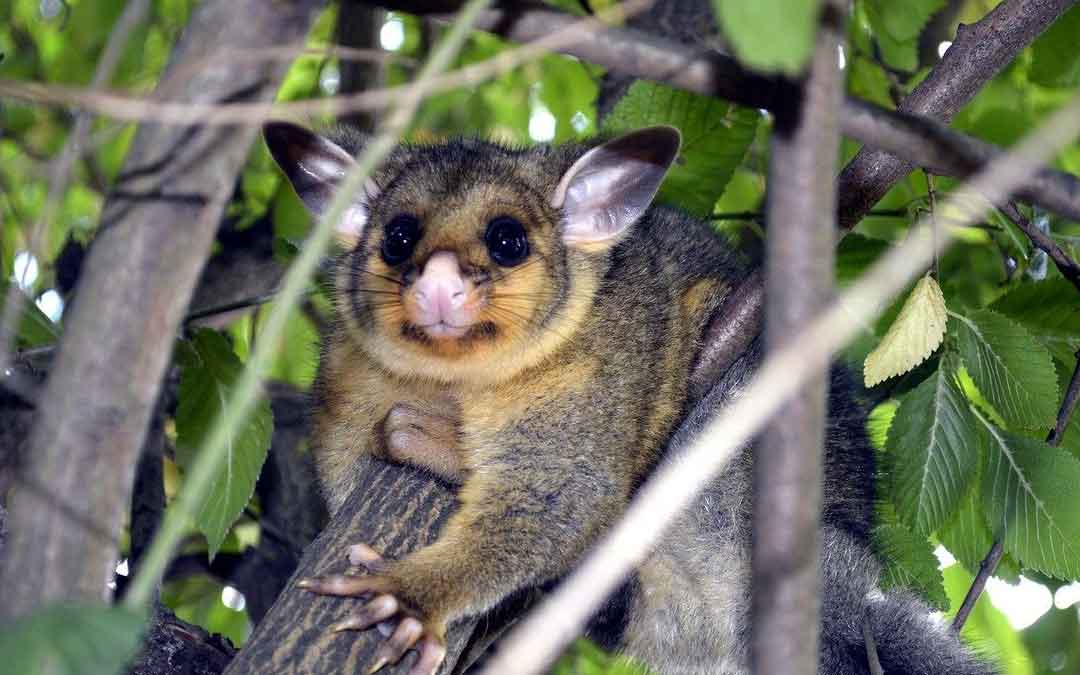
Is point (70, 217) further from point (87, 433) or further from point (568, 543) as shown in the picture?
point (87, 433)

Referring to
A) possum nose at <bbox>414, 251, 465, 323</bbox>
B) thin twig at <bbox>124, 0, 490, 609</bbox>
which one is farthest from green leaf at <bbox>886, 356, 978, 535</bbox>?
thin twig at <bbox>124, 0, 490, 609</bbox>

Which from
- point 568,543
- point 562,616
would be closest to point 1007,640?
point 568,543

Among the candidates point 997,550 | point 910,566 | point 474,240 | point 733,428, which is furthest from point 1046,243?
point 733,428

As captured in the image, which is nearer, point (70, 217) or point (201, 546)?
point (201, 546)

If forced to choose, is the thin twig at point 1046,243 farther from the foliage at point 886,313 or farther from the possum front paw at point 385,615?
the possum front paw at point 385,615

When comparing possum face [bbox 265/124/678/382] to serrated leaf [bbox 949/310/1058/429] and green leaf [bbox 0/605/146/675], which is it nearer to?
serrated leaf [bbox 949/310/1058/429]

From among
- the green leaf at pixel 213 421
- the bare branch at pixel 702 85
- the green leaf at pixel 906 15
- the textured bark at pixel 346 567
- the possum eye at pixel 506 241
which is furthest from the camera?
the green leaf at pixel 906 15

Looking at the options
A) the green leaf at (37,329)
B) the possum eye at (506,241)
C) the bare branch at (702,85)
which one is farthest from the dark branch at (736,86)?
the green leaf at (37,329)
